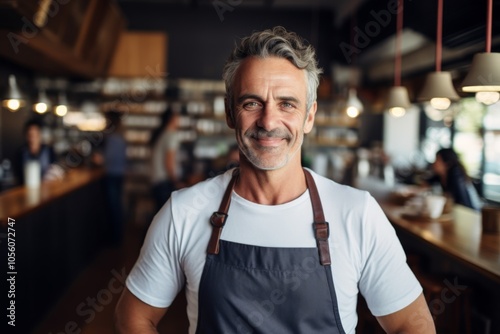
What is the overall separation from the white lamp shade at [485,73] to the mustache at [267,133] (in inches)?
Answer: 70.2

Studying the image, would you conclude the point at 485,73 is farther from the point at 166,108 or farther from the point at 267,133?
the point at 166,108

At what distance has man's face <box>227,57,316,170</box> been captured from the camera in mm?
1454

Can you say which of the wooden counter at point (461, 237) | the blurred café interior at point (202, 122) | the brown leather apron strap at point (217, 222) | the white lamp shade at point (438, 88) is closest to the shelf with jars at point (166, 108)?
the blurred café interior at point (202, 122)

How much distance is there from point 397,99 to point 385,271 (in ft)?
12.8

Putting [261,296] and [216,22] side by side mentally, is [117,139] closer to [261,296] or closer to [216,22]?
[216,22]

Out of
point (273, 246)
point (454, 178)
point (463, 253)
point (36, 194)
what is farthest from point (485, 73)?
point (36, 194)

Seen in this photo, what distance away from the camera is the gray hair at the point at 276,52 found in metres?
1.47

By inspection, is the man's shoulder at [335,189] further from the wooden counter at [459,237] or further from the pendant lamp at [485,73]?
the pendant lamp at [485,73]

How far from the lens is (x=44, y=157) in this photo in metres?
6.46

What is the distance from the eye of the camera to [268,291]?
143 centimetres

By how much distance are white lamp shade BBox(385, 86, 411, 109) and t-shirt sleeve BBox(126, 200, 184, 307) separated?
395 cm

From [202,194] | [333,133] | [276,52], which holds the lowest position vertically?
[333,133]

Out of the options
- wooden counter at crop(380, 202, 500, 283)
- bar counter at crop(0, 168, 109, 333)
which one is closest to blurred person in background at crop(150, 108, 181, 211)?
bar counter at crop(0, 168, 109, 333)

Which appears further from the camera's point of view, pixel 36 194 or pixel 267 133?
pixel 36 194
